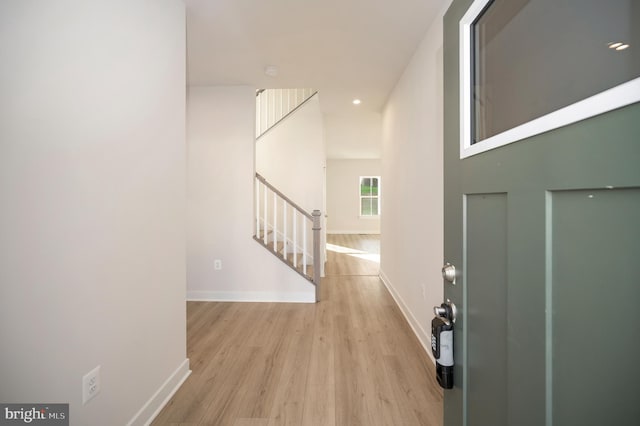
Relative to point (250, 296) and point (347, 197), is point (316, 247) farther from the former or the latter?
point (347, 197)

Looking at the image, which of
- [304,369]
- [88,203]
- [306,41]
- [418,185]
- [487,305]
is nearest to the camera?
[487,305]

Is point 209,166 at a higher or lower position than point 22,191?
higher

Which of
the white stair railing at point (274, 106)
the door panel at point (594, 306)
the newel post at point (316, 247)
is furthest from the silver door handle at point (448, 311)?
the white stair railing at point (274, 106)

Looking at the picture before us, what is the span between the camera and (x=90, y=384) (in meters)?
1.15

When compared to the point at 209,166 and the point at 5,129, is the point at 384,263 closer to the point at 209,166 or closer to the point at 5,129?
the point at 209,166

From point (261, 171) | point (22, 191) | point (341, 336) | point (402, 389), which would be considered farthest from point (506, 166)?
point (261, 171)

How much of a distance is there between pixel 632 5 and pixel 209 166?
3492 mm

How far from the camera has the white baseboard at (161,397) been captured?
144cm

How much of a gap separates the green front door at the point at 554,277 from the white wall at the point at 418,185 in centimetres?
133

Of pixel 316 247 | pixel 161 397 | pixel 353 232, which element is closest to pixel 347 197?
pixel 353 232

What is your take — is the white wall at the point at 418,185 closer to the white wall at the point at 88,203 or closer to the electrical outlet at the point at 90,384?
the white wall at the point at 88,203

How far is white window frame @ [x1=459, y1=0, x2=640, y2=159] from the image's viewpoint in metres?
0.38

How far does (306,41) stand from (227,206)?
1.98 meters

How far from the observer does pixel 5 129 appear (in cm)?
87
